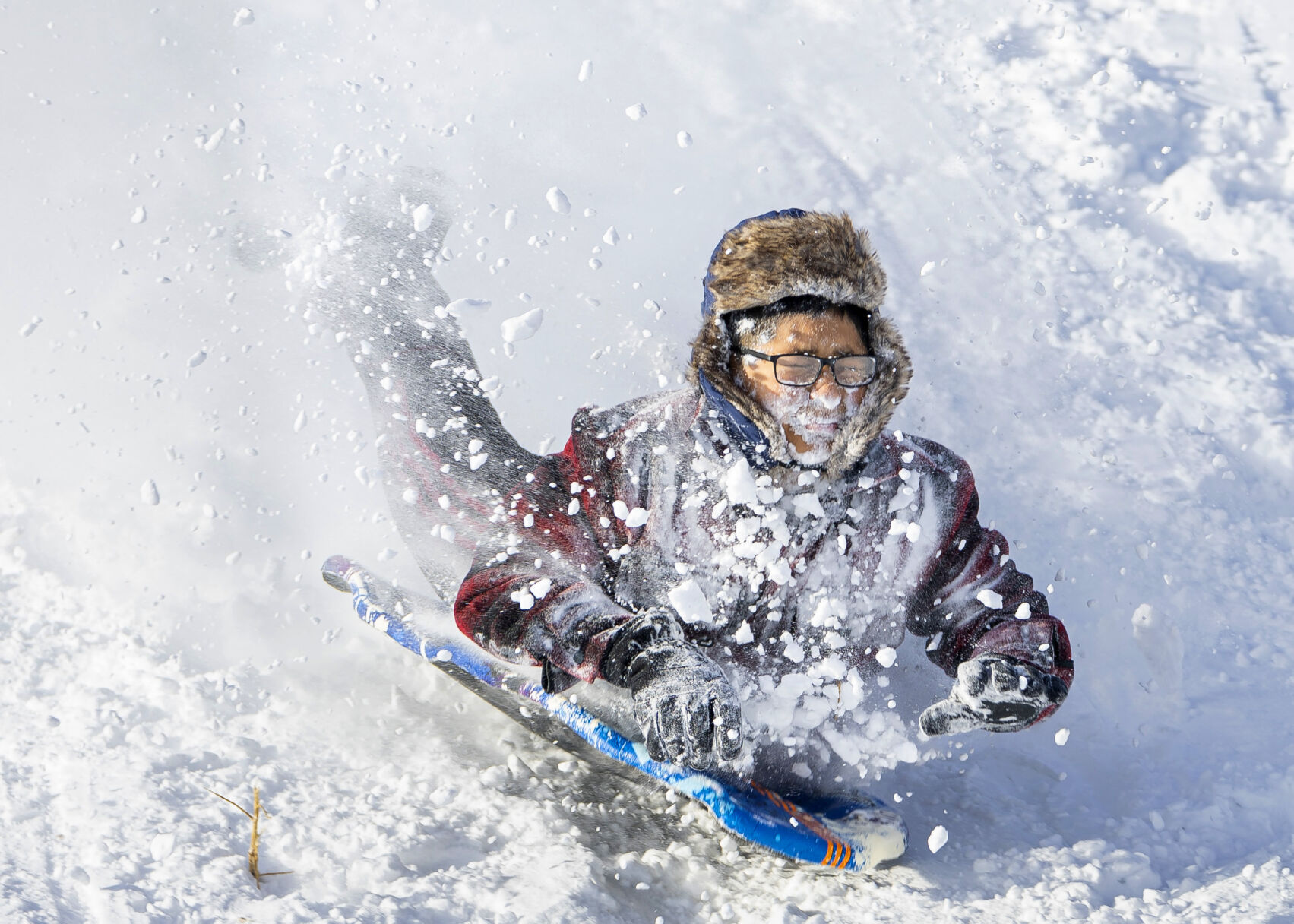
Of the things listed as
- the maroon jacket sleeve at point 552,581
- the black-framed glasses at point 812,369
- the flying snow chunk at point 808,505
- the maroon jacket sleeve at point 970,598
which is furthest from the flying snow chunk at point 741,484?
the maroon jacket sleeve at point 970,598

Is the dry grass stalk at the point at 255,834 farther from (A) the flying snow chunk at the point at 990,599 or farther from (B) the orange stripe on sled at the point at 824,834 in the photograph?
(A) the flying snow chunk at the point at 990,599

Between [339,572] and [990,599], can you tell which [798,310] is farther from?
[339,572]

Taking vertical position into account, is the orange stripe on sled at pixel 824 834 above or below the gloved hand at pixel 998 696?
below

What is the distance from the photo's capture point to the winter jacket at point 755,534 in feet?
8.07

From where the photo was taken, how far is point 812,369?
239 centimetres

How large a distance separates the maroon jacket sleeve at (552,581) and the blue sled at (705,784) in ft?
0.74

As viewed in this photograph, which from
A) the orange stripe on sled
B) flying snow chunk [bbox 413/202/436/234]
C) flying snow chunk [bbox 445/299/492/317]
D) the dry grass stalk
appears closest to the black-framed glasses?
flying snow chunk [bbox 445/299/492/317]

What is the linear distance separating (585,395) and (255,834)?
109 inches

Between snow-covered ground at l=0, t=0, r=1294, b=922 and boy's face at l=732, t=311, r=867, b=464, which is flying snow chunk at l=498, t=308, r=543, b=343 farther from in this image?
snow-covered ground at l=0, t=0, r=1294, b=922

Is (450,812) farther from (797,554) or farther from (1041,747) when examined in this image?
(1041,747)

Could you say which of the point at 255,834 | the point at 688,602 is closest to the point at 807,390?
the point at 688,602

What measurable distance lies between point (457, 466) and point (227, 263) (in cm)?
221

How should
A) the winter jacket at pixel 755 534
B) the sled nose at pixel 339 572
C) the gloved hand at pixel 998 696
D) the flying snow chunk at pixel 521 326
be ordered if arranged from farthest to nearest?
the sled nose at pixel 339 572
the flying snow chunk at pixel 521 326
the winter jacket at pixel 755 534
the gloved hand at pixel 998 696

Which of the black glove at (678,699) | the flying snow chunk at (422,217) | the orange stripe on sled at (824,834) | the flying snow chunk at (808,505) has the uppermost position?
the flying snow chunk at (422,217)
